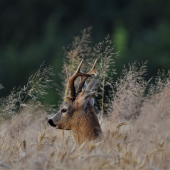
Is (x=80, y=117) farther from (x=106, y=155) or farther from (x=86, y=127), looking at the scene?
(x=106, y=155)

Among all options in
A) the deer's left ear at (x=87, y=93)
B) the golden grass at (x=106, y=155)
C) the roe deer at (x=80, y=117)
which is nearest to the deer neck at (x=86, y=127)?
the roe deer at (x=80, y=117)

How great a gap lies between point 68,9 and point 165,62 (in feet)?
22.7

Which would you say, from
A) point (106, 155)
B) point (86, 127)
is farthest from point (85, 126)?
point (106, 155)

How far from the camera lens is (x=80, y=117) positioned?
15.1ft

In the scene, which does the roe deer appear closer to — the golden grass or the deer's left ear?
the deer's left ear

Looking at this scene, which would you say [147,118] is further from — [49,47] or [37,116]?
[49,47]

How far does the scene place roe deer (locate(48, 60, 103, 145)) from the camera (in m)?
4.46

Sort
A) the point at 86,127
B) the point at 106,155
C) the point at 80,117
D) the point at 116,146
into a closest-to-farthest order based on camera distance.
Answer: the point at 106,155 → the point at 116,146 → the point at 86,127 → the point at 80,117

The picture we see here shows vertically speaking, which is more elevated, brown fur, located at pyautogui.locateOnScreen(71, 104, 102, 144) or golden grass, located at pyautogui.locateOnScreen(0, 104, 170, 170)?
brown fur, located at pyautogui.locateOnScreen(71, 104, 102, 144)

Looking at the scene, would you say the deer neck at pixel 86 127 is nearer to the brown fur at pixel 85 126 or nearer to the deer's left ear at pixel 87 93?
the brown fur at pixel 85 126

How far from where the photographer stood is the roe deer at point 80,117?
4.46 meters

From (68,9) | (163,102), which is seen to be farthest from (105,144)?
(68,9)

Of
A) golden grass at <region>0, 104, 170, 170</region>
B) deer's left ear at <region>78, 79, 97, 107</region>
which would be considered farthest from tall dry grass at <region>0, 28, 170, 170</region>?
deer's left ear at <region>78, 79, 97, 107</region>

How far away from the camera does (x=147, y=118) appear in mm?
3031
